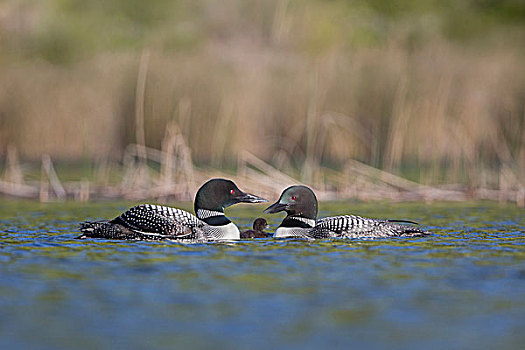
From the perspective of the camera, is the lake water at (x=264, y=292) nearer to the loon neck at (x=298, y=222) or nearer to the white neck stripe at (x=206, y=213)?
the loon neck at (x=298, y=222)

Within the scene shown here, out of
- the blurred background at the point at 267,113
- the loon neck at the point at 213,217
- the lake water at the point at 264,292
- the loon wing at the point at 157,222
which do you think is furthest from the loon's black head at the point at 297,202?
the blurred background at the point at 267,113

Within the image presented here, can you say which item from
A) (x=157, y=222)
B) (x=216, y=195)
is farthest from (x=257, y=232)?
(x=157, y=222)

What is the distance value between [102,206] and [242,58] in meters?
6.65

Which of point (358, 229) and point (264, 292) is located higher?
point (358, 229)

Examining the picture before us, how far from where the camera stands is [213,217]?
826 centimetres

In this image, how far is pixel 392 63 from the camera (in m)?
15.4

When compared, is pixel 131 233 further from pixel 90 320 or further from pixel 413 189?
pixel 413 189

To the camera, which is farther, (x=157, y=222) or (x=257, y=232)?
(x=257, y=232)

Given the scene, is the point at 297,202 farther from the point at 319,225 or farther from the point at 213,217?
the point at 213,217

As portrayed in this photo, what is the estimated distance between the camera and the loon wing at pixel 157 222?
25.5 feet

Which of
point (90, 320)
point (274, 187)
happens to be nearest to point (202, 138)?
point (274, 187)

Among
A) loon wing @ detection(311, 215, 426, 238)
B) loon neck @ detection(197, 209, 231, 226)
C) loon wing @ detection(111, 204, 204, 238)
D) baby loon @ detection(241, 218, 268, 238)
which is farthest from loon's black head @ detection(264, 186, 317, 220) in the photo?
loon wing @ detection(111, 204, 204, 238)

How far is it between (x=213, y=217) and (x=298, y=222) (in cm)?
73

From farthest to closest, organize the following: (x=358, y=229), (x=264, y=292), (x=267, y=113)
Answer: (x=267, y=113) → (x=358, y=229) → (x=264, y=292)
